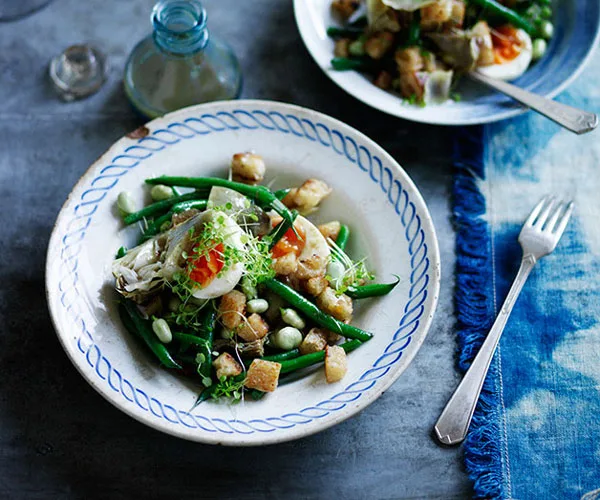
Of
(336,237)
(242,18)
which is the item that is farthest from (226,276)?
(242,18)

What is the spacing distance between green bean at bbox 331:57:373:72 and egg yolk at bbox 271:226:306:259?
1.08 meters

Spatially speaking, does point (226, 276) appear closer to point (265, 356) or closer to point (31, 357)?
point (265, 356)

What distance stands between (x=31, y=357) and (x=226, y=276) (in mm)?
1080

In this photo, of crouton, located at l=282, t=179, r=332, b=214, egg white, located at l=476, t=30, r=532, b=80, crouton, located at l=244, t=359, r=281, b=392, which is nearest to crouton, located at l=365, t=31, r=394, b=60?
egg white, located at l=476, t=30, r=532, b=80

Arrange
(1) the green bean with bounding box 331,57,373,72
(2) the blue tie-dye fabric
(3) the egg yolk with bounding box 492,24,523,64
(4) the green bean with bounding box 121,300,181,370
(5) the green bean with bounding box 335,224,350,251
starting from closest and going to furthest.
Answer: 1. (4) the green bean with bounding box 121,300,181,370
2. (2) the blue tie-dye fabric
3. (5) the green bean with bounding box 335,224,350,251
4. (1) the green bean with bounding box 331,57,373,72
5. (3) the egg yolk with bounding box 492,24,523,64

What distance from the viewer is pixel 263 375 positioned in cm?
289

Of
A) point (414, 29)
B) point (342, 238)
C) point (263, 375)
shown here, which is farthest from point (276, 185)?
point (414, 29)

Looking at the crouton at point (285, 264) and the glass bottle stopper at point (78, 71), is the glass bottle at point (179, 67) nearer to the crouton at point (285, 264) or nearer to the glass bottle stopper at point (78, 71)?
the glass bottle stopper at point (78, 71)

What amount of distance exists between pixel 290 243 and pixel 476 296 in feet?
3.21

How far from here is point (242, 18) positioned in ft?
14.2

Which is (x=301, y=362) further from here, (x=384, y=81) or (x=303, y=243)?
(x=384, y=81)

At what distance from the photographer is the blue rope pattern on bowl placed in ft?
9.32

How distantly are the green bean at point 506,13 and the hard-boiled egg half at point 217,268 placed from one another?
6.31 ft

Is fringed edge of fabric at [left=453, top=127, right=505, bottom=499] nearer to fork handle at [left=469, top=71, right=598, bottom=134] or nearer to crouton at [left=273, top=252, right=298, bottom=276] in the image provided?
fork handle at [left=469, top=71, right=598, bottom=134]
